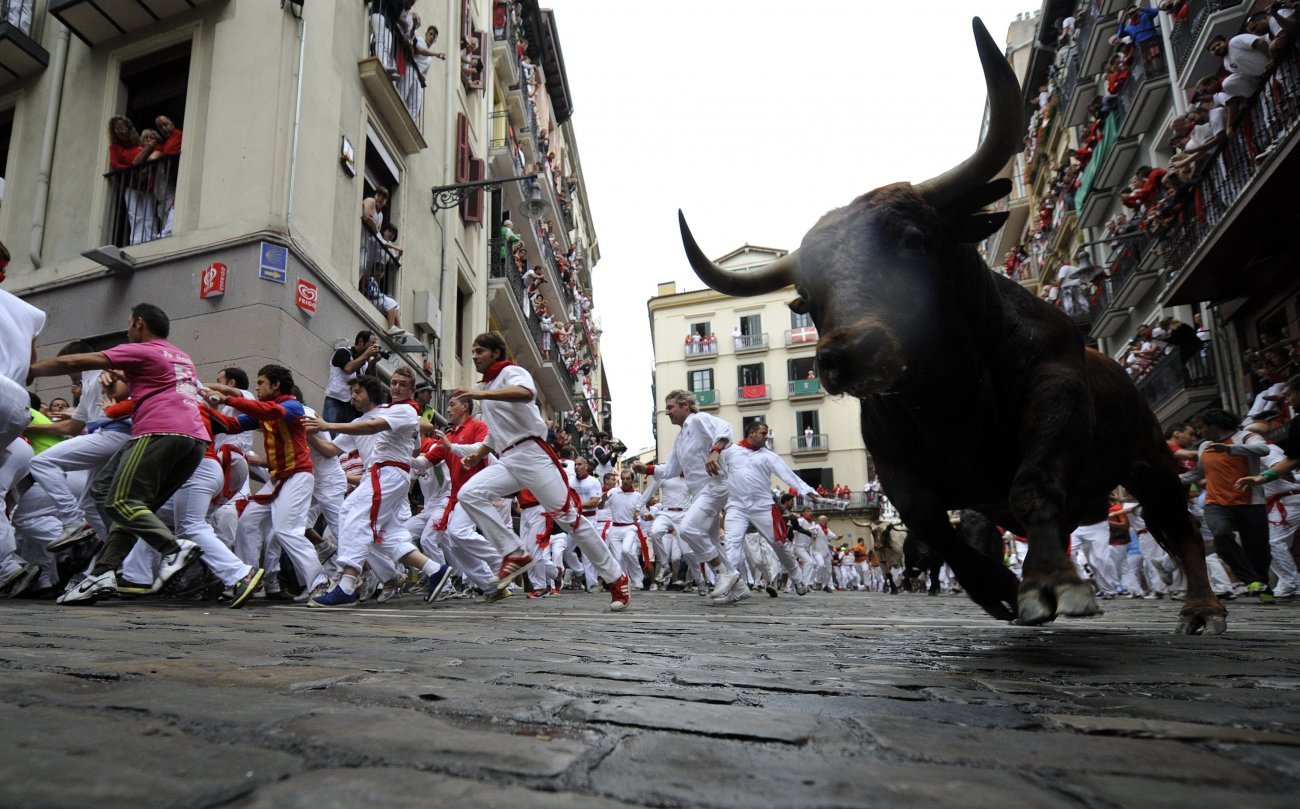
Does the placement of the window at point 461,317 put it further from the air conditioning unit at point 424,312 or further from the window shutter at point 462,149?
the air conditioning unit at point 424,312

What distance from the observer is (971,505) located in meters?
3.82

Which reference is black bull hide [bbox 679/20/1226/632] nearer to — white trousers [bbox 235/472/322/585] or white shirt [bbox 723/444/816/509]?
white trousers [bbox 235/472/322/585]

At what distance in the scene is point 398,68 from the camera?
16.3 meters

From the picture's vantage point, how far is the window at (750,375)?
59.8 meters

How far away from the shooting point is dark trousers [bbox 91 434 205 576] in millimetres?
6465

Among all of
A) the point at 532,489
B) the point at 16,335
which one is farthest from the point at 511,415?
the point at 16,335

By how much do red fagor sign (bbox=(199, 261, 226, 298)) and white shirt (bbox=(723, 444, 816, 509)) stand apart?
254 inches

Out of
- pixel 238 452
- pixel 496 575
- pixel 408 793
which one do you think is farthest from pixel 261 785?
pixel 238 452

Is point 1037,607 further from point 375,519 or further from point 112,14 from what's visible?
point 112,14

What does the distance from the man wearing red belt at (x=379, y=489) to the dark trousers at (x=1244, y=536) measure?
26.8ft

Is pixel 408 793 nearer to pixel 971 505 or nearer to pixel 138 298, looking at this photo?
pixel 971 505

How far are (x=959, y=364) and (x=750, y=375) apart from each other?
5700cm

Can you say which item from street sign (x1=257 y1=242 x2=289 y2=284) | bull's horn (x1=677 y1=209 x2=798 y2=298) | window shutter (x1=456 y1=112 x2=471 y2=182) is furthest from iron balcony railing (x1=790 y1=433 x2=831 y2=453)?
bull's horn (x1=677 y1=209 x2=798 y2=298)

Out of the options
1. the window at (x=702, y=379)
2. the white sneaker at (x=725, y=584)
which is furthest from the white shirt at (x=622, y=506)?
the window at (x=702, y=379)
